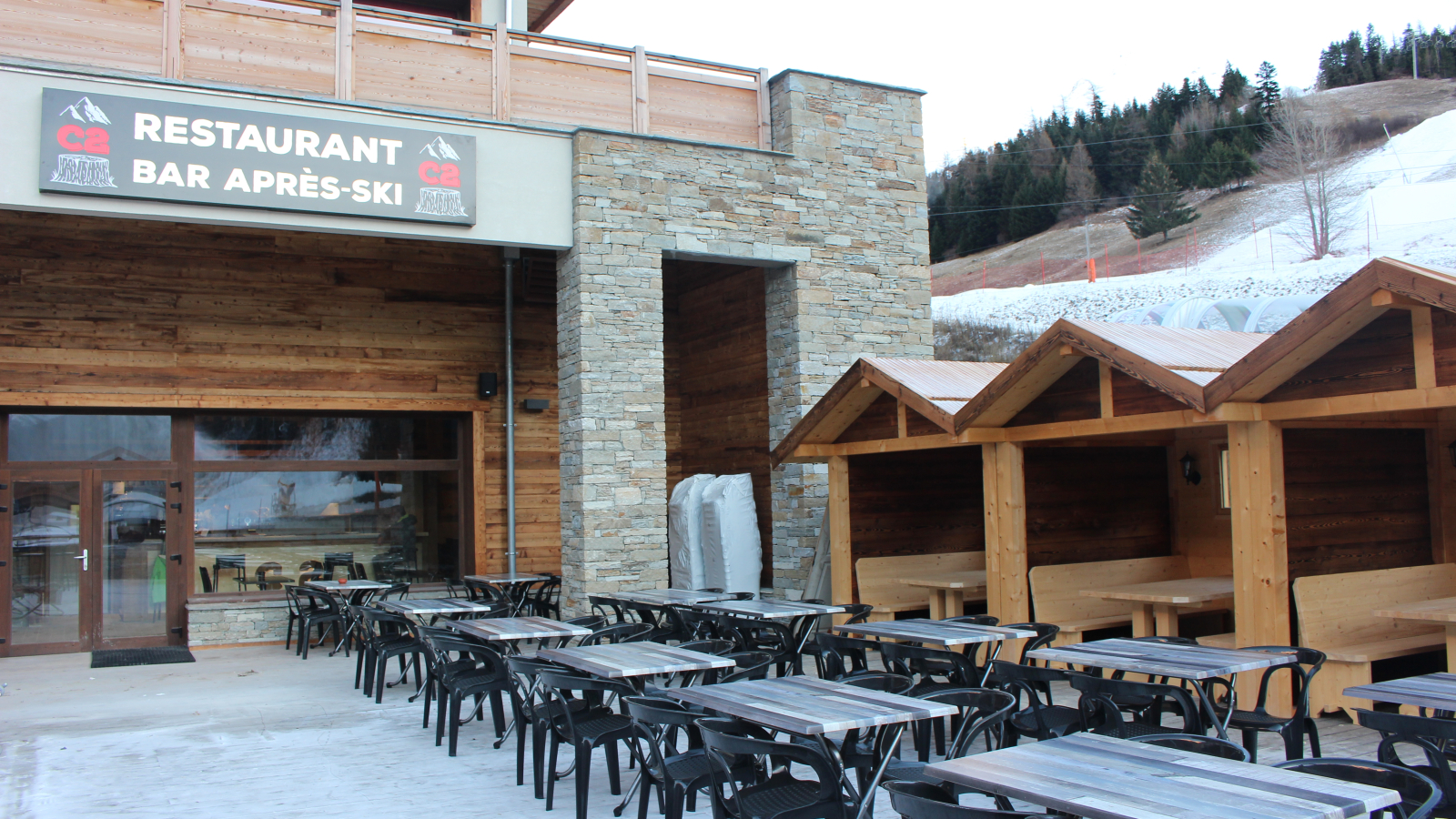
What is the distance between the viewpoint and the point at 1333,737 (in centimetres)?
592

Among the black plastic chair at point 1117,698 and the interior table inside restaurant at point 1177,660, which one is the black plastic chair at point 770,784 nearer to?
the black plastic chair at point 1117,698

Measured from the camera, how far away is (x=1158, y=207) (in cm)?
4481

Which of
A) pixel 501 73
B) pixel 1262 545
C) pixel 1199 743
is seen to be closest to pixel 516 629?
pixel 1199 743

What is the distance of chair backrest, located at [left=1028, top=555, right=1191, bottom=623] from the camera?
26.2ft

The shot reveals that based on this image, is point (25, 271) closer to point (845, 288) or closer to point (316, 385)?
point (316, 385)

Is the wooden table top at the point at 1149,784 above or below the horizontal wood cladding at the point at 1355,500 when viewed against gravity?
below

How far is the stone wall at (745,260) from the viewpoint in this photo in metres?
10.2

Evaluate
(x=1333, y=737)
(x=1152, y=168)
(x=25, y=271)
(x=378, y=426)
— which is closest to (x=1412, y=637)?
(x=1333, y=737)

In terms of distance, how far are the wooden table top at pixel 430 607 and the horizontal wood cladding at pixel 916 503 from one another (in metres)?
3.38

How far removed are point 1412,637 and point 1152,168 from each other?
42.2m

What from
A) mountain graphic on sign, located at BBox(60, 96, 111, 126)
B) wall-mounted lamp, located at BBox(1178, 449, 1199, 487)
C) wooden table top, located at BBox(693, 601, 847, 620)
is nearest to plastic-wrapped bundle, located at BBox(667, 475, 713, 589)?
wooden table top, located at BBox(693, 601, 847, 620)

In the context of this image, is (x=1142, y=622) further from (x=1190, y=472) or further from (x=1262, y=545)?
(x=1190, y=472)

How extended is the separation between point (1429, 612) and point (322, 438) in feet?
33.7

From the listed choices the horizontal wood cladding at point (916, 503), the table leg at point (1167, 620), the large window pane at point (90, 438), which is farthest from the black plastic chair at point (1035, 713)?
the large window pane at point (90, 438)
